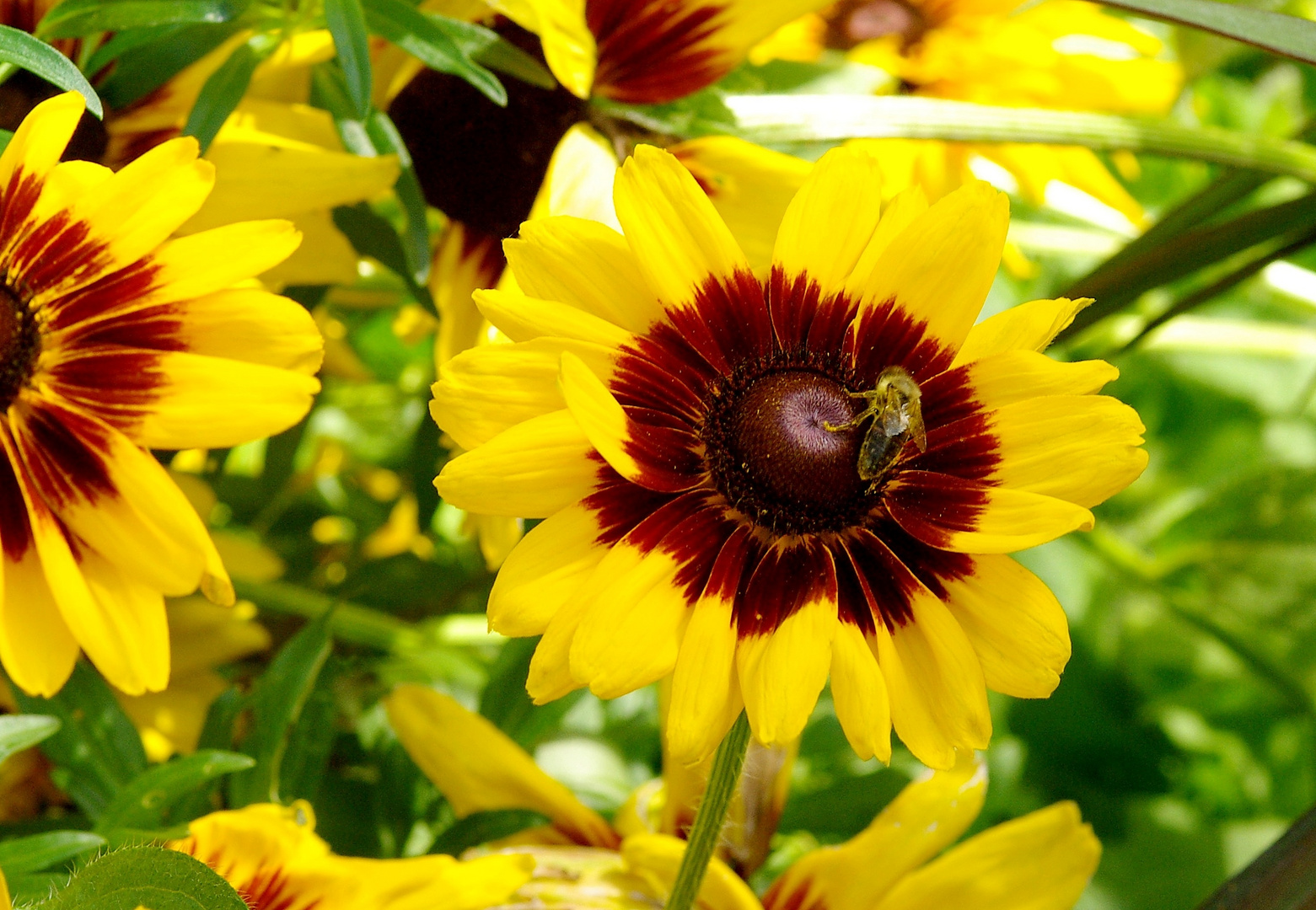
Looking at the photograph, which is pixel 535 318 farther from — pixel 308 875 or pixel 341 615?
pixel 341 615

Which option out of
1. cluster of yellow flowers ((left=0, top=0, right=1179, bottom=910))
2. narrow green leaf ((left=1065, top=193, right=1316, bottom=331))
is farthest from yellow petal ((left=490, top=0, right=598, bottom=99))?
narrow green leaf ((left=1065, top=193, right=1316, bottom=331))

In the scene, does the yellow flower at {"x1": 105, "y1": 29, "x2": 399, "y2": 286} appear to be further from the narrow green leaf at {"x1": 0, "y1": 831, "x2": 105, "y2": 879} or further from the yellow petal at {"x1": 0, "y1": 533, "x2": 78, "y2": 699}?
the narrow green leaf at {"x1": 0, "y1": 831, "x2": 105, "y2": 879}

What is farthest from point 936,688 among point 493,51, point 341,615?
point 341,615

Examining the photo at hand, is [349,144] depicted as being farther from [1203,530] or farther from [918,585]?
[1203,530]

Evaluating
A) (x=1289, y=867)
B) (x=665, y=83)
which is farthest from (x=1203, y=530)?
(x=665, y=83)

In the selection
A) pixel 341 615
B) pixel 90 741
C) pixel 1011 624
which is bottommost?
pixel 341 615
